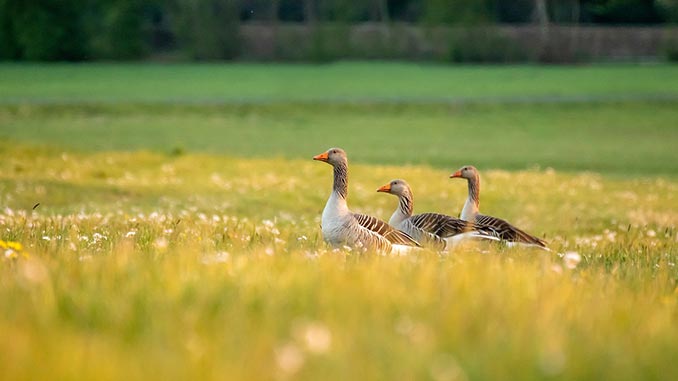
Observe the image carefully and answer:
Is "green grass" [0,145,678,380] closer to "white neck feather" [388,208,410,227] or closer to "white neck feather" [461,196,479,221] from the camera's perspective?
"white neck feather" [388,208,410,227]

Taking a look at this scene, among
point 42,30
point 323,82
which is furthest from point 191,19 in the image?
point 323,82

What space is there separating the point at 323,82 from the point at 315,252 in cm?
7451

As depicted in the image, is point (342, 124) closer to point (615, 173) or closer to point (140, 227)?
point (615, 173)

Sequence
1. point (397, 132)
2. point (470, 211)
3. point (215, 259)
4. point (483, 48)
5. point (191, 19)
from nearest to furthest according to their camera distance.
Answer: point (215, 259) < point (470, 211) < point (397, 132) < point (483, 48) < point (191, 19)

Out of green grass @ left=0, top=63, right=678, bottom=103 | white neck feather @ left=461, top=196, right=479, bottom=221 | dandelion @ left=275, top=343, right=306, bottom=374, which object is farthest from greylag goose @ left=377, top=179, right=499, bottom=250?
green grass @ left=0, top=63, right=678, bottom=103

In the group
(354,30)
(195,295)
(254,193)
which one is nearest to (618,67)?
(354,30)

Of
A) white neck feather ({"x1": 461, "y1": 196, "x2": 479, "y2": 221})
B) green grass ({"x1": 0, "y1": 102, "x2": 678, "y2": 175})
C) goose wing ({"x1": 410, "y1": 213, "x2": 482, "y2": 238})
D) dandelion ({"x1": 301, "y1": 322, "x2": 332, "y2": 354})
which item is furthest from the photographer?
green grass ({"x1": 0, "y1": 102, "x2": 678, "y2": 175})

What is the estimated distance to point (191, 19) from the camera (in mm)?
106062

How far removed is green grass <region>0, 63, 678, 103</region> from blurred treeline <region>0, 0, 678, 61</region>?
23.8 ft

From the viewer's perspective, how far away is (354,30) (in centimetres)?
10800

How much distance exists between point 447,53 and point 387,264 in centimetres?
9632

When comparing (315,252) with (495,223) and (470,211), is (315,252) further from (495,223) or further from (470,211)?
(470,211)

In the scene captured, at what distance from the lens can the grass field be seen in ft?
14.8

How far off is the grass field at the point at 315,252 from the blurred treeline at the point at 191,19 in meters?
41.8
